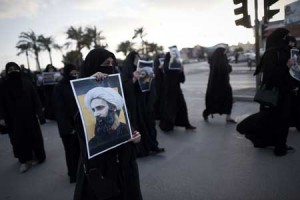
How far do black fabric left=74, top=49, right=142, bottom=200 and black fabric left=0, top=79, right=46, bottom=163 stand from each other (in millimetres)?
3189

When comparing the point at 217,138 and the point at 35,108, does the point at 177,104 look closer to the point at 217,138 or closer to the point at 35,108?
the point at 217,138

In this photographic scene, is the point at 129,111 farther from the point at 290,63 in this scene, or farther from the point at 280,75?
the point at 290,63

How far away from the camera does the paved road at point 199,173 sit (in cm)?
337

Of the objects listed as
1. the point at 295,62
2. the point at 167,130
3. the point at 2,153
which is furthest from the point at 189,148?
the point at 2,153

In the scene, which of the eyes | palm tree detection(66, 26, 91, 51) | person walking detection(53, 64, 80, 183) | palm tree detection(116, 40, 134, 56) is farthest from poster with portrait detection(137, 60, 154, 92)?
palm tree detection(116, 40, 134, 56)

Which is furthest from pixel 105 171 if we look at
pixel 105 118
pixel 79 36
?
pixel 79 36

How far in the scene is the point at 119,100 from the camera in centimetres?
201

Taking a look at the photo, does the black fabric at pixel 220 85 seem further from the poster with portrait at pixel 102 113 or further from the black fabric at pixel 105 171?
the poster with portrait at pixel 102 113

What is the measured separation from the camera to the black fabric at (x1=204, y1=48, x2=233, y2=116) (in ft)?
21.8

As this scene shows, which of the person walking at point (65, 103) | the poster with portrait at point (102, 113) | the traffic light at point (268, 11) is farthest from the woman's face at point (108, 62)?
the traffic light at point (268, 11)

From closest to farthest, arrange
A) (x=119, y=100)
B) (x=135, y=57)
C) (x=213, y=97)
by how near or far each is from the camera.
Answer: (x=119, y=100)
(x=135, y=57)
(x=213, y=97)

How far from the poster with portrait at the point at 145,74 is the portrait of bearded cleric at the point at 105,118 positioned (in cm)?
266

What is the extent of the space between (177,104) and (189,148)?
1591 millimetres

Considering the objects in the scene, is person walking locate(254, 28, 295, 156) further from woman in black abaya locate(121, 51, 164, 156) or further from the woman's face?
the woman's face
